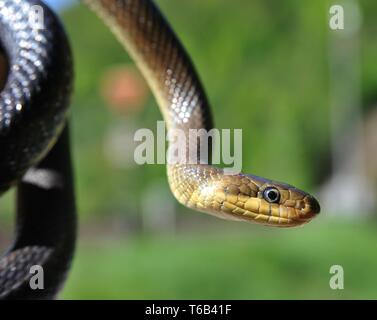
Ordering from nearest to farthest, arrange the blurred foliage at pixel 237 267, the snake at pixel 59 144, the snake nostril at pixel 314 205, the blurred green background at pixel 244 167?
the snake at pixel 59 144 < the snake nostril at pixel 314 205 < the blurred foliage at pixel 237 267 < the blurred green background at pixel 244 167

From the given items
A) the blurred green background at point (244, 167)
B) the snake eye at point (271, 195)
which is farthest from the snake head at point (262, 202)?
the blurred green background at point (244, 167)

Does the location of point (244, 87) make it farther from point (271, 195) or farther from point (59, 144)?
point (59, 144)

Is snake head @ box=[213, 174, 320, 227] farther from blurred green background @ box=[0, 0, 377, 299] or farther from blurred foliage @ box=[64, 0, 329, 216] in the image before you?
blurred foliage @ box=[64, 0, 329, 216]

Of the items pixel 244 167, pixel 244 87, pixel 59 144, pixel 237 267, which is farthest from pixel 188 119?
pixel 244 87

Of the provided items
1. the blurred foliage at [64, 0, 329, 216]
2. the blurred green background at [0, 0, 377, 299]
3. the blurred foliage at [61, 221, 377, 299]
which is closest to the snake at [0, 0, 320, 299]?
the blurred foliage at [61, 221, 377, 299]

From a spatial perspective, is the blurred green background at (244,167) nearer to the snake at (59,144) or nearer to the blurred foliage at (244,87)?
the blurred foliage at (244,87)
